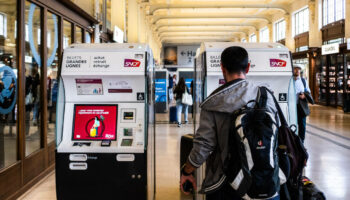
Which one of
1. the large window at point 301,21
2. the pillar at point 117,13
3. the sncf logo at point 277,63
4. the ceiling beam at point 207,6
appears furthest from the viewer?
the ceiling beam at point 207,6

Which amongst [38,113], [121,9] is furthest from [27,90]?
[121,9]

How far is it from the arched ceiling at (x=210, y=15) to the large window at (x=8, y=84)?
44.1 feet

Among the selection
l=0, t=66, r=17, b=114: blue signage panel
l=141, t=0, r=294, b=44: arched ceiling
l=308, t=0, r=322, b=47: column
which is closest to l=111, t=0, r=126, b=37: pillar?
l=141, t=0, r=294, b=44: arched ceiling

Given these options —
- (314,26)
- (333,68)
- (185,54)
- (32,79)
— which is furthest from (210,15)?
→ (32,79)

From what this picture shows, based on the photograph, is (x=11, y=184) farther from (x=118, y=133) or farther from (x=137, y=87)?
(x=137, y=87)

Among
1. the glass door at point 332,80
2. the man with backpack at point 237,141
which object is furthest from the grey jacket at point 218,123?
the glass door at point 332,80

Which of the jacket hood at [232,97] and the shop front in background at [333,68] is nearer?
the jacket hood at [232,97]

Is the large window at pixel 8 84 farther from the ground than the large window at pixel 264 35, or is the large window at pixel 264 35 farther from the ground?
the large window at pixel 264 35

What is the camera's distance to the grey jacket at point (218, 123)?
1834 mm

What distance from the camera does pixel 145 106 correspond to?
3.09 metres

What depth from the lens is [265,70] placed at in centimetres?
320

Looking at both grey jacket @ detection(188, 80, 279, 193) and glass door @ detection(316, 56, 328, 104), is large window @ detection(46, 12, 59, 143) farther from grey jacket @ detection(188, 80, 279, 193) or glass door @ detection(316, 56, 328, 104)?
glass door @ detection(316, 56, 328, 104)

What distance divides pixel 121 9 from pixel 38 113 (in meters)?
7.71

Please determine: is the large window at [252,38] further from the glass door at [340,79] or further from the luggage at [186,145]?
the luggage at [186,145]
